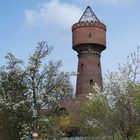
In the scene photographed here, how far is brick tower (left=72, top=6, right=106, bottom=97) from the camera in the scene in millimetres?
63375

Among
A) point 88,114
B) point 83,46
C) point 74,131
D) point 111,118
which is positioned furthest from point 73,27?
point 111,118

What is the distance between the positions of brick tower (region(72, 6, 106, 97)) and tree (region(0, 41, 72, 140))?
24477mm

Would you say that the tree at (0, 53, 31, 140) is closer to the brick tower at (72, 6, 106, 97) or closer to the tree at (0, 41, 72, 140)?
the tree at (0, 41, 72, 140)

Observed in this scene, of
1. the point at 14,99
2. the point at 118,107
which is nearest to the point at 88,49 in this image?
the point at 14,99

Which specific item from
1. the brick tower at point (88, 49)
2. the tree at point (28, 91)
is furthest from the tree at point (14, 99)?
the brick tower at point (88, 49)

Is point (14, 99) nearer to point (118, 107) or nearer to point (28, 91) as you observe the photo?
point (28, 91)

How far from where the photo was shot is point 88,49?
210 ft

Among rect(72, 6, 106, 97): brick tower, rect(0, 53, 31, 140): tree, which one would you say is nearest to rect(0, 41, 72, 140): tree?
rect(0, 53, 31, 140): tree

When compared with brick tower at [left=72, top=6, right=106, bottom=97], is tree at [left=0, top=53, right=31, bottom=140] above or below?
below

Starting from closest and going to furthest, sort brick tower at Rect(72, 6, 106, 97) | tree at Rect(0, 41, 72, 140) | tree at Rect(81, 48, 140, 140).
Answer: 1. tree at Rect(81, 48, 140, 140)
2. tree at Rect(0, 41, 72, 140)
3. brick tower at Rect(72, 6, 106, 97)

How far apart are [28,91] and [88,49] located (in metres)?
27.4

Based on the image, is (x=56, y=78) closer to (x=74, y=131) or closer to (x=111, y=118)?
(x=111, y=118)

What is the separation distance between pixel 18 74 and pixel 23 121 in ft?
11.6

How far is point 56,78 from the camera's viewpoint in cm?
3834
